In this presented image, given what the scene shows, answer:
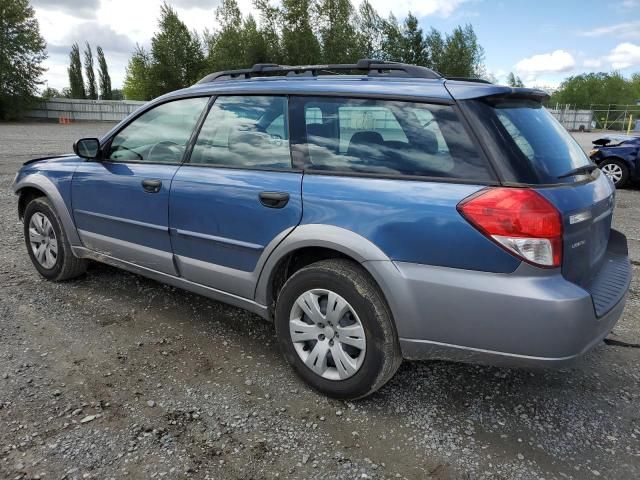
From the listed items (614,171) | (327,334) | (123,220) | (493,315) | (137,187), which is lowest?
(614,171)

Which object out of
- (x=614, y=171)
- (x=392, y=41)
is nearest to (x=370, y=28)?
(x=392, y=41)

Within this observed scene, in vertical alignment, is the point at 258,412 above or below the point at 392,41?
below

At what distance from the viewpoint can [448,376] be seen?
3.00m

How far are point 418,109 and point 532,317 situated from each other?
1.09 m

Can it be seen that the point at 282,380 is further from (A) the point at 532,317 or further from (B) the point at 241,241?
(A) the point at 532,317

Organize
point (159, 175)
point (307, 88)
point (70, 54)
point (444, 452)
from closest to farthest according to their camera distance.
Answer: point (444, 452)
point (307, 88)
point (159, 175)
point (70, 54)

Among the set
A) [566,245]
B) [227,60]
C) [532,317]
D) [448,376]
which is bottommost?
[448,376]

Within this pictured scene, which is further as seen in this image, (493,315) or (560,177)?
(560,177)

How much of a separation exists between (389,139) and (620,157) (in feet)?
30.9

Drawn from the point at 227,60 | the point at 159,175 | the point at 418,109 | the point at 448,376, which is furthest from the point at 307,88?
the point at 227,60

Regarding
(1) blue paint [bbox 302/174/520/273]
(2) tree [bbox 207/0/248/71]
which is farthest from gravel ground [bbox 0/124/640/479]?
(2) tree [bbox 207/0/248/71]

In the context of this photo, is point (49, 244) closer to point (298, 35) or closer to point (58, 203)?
point (58, 203)

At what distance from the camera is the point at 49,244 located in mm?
4281

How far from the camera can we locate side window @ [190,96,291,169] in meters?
2.88
